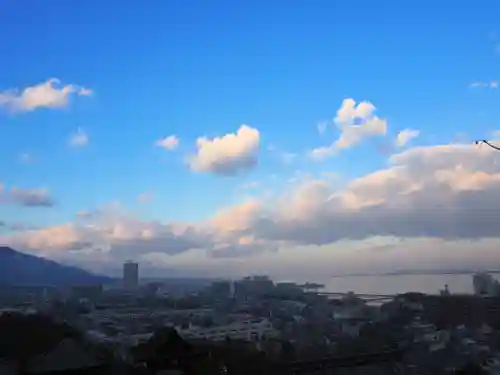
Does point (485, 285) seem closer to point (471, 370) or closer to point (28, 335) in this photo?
point (471, 370)

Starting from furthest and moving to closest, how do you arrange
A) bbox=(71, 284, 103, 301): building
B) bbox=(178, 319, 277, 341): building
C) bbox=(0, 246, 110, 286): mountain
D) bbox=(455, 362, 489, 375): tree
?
bbox=(0, 246, 110, 286): mountain
bbox=(71, 284, 103, 301): building
bbox=(178, 319, 277, 341): building
bbox=(455, 362, 489, 375): tree

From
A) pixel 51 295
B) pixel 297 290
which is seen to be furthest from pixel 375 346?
pixel 51 295

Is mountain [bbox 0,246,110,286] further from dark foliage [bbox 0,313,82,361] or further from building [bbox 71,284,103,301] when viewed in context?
dark foliage [bbox 0,313,82,361]

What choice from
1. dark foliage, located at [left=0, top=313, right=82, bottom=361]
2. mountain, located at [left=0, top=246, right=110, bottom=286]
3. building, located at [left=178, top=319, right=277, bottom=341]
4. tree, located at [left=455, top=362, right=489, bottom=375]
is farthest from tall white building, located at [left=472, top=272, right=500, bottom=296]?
mountain, located at [left=0, top=246, right=110, bottom=286]

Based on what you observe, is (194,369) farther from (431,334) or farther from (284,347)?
(431,334)

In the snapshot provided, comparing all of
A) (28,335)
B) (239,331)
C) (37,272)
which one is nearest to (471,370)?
(239,331)

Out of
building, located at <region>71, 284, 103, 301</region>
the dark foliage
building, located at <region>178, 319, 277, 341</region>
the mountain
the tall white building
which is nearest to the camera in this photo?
the dark foliage
